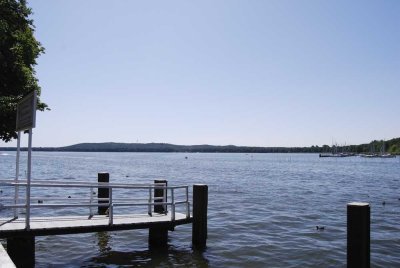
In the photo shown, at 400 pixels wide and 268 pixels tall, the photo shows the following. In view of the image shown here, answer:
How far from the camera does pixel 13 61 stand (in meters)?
15.5

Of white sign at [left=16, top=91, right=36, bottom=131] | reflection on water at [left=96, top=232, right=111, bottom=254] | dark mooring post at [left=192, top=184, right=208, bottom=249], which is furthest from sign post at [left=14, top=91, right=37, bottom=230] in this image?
dark mooring post at [left=192, top=184, right=208, bottom=249]

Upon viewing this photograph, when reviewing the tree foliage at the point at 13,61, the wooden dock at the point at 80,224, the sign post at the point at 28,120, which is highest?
the tree foliage at the point at 13,61

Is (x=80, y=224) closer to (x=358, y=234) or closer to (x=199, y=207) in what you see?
(x=199, y=207)

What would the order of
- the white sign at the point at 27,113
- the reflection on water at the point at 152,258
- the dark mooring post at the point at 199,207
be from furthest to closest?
1. the dark mooring post at the point at 199,207
2. the reflection on water at the point at 152,258
3. the white sign at the point at 27,113

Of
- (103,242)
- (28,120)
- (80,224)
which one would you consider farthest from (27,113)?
(103,242)

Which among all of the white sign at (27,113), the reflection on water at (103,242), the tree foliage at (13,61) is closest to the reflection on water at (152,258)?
the reflection on water at (103,242)

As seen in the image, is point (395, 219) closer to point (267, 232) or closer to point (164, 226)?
point (267, 232)

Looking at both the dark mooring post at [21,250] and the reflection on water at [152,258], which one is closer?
the dark mooring post at [21,250]

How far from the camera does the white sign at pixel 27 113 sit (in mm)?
10234

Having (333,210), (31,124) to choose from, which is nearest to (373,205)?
(333,210)

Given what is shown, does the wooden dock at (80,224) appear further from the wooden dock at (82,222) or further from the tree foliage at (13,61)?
the tree foliage at (13,61)

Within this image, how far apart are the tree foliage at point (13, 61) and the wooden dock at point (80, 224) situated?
427 cm

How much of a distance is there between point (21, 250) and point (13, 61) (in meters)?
7.36

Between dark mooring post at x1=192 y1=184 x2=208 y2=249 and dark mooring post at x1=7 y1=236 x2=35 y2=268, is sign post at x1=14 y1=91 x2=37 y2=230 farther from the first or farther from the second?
dark mooring post at x1=192 y1=184 x2=208 y2=249
